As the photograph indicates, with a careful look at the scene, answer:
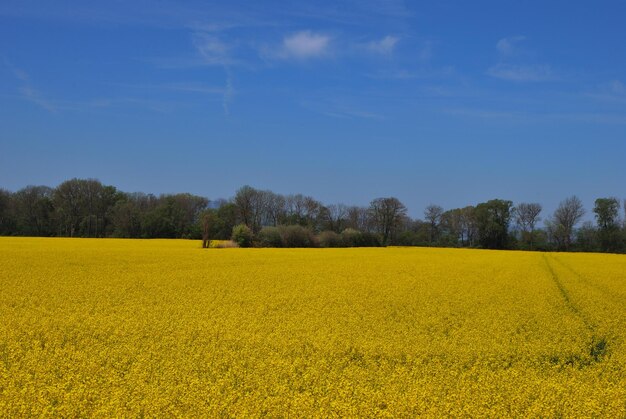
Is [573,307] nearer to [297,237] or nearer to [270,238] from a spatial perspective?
[270,238]

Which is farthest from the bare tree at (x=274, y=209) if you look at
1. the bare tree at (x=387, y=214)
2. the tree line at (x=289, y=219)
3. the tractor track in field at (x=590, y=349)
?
the tractor track in field at (x=590, y=349)

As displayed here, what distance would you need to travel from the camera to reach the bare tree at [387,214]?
71.8 meters

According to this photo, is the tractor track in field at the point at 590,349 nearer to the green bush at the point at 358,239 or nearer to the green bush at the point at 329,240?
the green bush at the point at 329,240

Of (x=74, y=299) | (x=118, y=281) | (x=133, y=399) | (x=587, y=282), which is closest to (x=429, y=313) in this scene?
(x=133, y=399)

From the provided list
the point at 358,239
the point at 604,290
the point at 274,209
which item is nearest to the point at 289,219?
the point at 274,209

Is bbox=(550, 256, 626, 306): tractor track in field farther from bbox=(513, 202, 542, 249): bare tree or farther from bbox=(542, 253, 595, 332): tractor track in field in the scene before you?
bbox=(513, 202, 542, 249): bare tree

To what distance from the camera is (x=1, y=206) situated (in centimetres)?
7050

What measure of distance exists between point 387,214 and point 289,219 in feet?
44.7

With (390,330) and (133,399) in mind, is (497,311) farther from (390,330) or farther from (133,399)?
(133,399)

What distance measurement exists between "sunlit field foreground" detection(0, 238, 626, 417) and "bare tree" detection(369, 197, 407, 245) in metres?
53.3

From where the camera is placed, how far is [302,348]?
9578 mm

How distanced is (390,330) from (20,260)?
59.9 ft

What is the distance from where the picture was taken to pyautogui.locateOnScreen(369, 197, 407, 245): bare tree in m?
71.8

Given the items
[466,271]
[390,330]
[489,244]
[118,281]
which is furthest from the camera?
[489,244]
